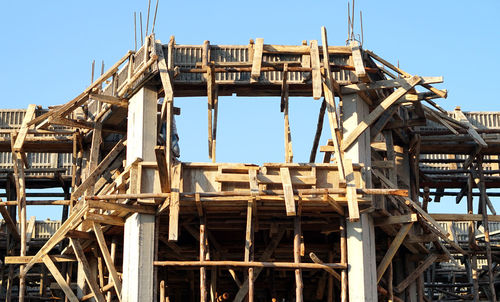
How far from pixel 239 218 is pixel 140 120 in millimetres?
4634

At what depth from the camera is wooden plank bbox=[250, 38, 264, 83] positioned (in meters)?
31.8

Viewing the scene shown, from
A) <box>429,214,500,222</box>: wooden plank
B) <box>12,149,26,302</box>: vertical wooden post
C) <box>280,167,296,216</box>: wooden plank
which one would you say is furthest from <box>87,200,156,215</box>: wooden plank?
<box>429,214,500,222</box>: wooden plank

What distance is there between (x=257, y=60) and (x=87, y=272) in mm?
9143

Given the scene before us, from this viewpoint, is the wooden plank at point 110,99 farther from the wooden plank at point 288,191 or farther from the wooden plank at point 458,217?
the wooden plank at point 458,217

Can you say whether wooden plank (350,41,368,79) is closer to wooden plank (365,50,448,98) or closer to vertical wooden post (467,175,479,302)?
wooden plank (365,50,448,98)

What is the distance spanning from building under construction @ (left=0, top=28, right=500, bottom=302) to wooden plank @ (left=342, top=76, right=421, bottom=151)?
0.05 meters

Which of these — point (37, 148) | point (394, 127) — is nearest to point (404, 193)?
point (394, 127)

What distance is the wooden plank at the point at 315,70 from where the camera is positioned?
30783 millimetres

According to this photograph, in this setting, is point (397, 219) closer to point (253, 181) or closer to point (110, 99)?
point (253, 181)

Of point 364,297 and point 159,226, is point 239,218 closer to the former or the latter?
point 159,226

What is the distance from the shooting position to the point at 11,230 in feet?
138

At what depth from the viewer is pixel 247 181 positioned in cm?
3123

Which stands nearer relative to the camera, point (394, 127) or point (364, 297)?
point (364, 297)

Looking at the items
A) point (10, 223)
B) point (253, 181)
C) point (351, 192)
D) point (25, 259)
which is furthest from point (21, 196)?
point (351, 192)
